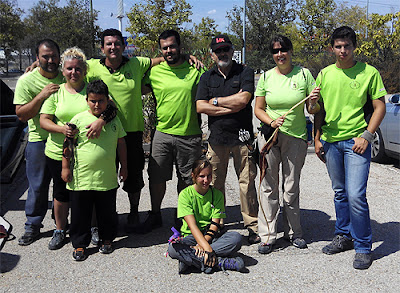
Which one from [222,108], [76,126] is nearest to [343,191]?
[222,108]

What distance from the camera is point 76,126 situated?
3.97m

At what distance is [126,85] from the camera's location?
176 inches

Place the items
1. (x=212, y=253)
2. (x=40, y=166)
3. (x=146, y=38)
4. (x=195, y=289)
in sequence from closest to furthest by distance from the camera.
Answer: (x=195, y=289) → (x=212, y=253) → (x=40, y=166) → (x=146, y=38)

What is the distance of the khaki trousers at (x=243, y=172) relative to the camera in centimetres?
439

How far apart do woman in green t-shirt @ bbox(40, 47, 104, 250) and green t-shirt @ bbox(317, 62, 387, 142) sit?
2.13 m

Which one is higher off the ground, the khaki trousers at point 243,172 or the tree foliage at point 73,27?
the tree foliage at point 73,27

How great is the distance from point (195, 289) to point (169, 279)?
295 millimetres

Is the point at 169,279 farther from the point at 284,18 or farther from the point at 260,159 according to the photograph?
the point at 284,18

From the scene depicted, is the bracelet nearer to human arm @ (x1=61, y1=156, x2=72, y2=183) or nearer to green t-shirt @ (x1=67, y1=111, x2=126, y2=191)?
green t-shirt @ (x1=67, y1=111, x2=126, y2=191)

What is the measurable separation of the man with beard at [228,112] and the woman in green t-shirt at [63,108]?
1120 mm

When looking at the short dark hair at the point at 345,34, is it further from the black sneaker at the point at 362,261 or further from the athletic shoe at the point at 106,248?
the athletic shoe at the point at 106,248

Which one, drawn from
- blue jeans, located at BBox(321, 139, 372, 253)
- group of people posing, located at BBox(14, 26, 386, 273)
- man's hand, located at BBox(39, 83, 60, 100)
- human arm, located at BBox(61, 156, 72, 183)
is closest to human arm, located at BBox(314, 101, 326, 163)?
group of people posing, located at BBox(14, 26, 386, 273)

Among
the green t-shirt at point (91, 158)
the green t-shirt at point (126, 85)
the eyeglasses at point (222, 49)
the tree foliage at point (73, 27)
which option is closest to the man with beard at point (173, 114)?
the green t-shirt at point (126, 85)

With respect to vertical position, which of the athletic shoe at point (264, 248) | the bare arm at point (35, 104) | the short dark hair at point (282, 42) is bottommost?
the athletic shoe at point (264, 248)
